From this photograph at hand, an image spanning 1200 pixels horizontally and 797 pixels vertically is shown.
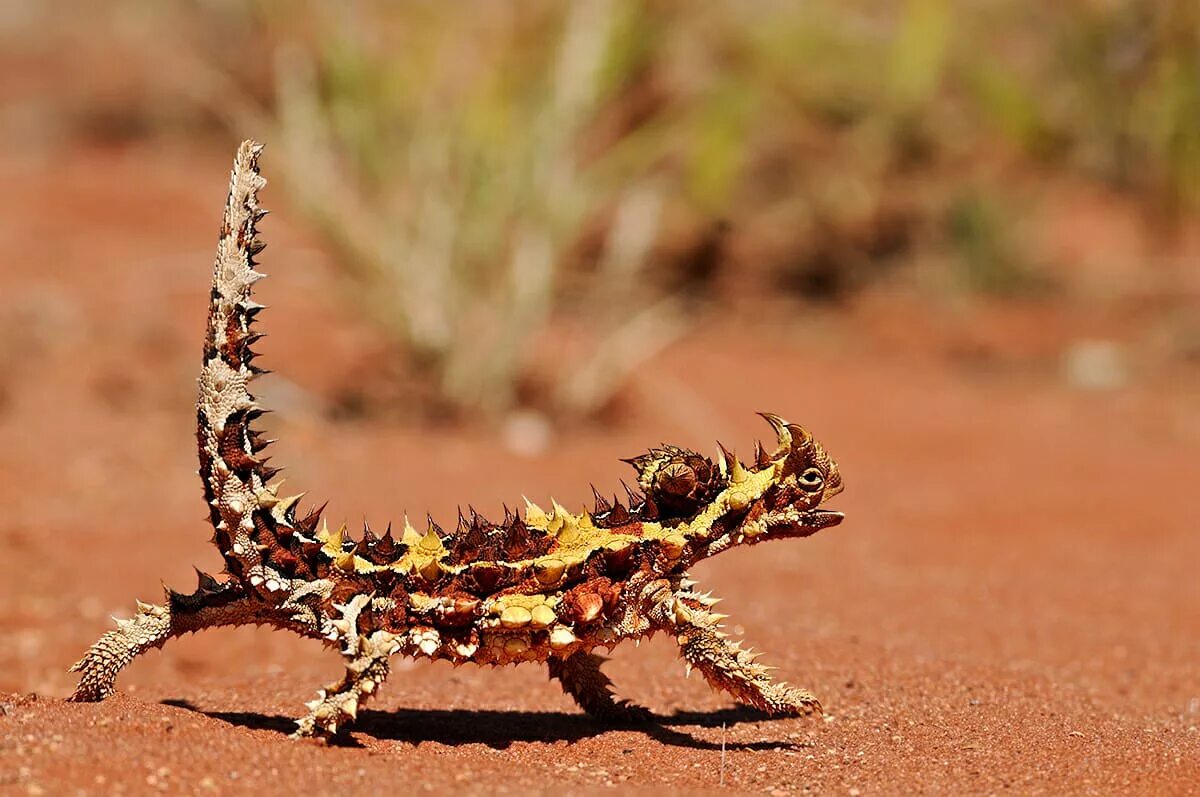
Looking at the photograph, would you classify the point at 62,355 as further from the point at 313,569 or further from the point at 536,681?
the point at 313,569

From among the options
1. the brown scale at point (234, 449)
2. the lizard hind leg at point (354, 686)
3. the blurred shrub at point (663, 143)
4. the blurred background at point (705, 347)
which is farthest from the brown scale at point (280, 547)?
the blurred shrub at point (663, 143)

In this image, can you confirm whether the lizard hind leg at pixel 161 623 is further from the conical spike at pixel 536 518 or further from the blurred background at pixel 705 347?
the conical spike at pixel 536 518

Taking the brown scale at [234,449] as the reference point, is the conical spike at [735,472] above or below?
above

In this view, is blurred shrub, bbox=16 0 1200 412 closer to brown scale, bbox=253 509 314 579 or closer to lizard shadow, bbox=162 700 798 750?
lizard shadow, bbox=162 700 798 750

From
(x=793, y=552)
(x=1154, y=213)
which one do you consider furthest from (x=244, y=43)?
(x=793, y=552)

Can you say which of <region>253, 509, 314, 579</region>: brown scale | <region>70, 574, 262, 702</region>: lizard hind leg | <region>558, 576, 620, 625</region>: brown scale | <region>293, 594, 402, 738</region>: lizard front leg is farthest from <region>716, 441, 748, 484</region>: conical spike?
<region>70, 574, 262, 702</region>: lizard hind leg

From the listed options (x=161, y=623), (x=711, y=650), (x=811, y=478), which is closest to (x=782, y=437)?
(x=811, y=478)
